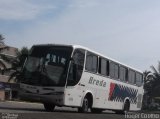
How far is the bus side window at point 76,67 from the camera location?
20692mm

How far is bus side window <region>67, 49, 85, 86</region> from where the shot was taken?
67.9 ft

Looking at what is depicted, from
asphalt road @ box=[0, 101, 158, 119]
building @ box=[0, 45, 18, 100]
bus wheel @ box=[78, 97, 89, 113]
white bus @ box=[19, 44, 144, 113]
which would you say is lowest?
asphalt road @ box=[0, 101, 158, 119]

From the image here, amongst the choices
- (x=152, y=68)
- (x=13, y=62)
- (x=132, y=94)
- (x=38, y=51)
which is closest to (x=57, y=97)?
(x=38, y=51)

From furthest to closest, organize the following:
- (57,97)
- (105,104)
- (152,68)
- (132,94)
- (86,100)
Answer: (152,68) → (132,94) → (105,104) → (86,100) → (57,97)

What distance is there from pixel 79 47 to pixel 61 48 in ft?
2.77

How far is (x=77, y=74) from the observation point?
21.1m

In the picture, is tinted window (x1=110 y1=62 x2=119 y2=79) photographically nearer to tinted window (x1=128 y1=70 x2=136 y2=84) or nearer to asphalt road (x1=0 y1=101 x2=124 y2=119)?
tinted window (x1=128 y1=70 x2=136 y2=84)

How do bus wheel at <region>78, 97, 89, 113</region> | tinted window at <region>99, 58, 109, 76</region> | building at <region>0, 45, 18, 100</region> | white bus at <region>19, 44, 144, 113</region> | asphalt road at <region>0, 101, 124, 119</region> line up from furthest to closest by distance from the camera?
building at <region>0, 45, 18, 100</region>
tinted window at <region>99, 58, 109, 76</region>
bus wheel at <region>78, 97, 89, 113</region>
white bus at <region>19, 44, 144, 113</region>
asphalt road at <region>0, 101, 124, 119</region>

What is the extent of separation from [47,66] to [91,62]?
275 cm

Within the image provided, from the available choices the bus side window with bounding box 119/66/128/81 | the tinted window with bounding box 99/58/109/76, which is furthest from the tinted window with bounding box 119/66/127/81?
the tinted window with bounding box 99/58/109/76

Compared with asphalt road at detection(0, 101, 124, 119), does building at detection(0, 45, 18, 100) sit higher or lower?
higher

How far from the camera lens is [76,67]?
20953 mm

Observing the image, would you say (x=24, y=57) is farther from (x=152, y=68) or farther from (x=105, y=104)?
(x=152, y=68)

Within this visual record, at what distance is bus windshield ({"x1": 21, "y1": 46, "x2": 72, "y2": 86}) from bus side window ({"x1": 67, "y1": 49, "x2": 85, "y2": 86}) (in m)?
0.32
